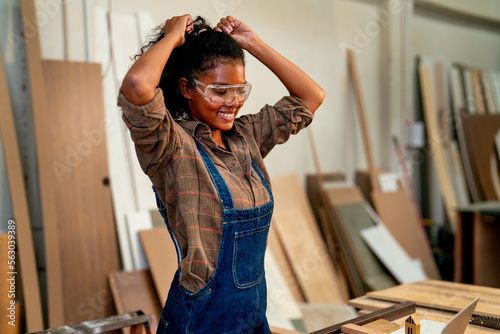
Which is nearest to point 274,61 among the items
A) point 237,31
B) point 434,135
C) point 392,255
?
point 237,31

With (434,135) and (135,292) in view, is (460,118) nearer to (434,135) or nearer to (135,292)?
(434,135)

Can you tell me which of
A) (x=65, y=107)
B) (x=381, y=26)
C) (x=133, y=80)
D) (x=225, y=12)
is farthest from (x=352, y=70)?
(x=133, y=80)

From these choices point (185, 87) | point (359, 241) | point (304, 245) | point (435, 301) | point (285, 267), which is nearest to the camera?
point (185, 87)

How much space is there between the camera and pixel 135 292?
284 centimetres

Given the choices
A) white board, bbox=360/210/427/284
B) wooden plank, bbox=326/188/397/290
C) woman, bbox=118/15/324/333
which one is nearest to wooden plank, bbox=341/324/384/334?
woman, bbox=118/15/324/333

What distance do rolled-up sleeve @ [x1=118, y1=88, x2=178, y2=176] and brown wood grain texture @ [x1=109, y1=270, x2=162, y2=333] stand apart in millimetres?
1807

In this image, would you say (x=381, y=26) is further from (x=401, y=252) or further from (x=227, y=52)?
(x=227, y=52)

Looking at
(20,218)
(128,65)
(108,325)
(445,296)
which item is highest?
(128,65)

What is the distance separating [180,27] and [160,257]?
195cm

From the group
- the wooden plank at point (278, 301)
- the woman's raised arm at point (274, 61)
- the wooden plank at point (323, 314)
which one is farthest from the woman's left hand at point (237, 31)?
the wooden plank at point (323, 314)

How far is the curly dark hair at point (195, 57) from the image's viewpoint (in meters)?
1.30

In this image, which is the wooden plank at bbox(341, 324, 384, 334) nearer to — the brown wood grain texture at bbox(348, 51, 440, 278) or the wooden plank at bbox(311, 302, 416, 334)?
the wooden plank at bbox(311, 302, 416, 334)

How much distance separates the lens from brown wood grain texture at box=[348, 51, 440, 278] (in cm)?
437

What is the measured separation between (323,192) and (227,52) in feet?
9.52
